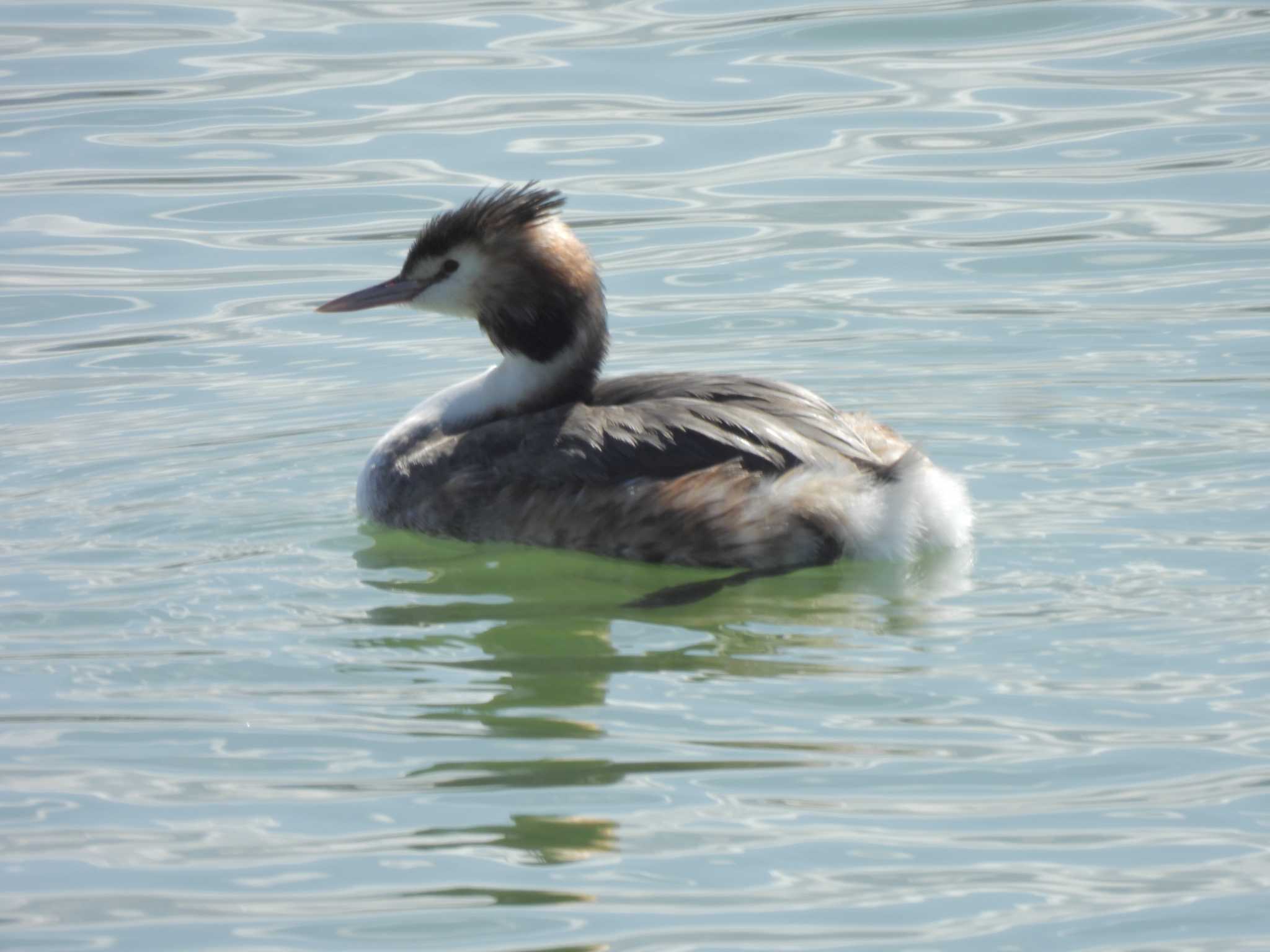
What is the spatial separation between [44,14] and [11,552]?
909cm

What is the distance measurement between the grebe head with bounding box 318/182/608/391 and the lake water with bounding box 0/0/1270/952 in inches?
29.1

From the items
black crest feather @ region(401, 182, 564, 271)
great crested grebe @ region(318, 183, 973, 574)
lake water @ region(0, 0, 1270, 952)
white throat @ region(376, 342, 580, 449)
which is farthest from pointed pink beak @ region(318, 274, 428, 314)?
lake water @ region(0, 0, 1270, 952)

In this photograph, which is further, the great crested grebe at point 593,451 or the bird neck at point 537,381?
the bird neck at point 537,381

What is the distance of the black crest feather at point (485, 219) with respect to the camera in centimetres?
704

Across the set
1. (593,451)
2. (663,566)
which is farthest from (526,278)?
(663,566)

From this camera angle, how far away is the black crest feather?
7.04 m

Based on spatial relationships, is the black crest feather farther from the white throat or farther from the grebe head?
the white throat

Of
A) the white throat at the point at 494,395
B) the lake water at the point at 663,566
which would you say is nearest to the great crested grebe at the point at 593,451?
the white throat at the point at 494,395

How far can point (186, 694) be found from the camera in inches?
219

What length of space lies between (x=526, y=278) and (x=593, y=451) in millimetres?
770

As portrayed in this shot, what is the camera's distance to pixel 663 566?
6551mm

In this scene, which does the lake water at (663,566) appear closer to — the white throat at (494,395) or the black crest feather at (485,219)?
the white throat at (494,395)

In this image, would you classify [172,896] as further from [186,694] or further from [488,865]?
[186,694]

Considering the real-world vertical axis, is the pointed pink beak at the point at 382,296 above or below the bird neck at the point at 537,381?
above
